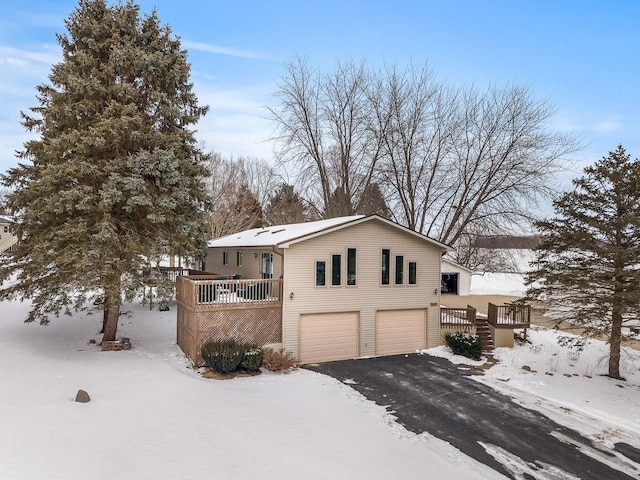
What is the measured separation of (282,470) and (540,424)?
284 inches

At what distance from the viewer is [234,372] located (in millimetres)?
12828

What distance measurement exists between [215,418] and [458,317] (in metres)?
13.5

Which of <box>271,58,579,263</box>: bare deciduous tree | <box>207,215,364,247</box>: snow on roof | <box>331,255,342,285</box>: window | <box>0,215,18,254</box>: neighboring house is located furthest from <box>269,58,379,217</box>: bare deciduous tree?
<box>0,215,18,254</box>: neighboring house

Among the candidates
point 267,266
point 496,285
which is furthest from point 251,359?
point 496,285

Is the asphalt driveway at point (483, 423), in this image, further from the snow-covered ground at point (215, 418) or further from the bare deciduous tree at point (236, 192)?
the bare deciduous tree at point (236, 192)

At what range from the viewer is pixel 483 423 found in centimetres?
993

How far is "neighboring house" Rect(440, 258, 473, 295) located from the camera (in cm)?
3244

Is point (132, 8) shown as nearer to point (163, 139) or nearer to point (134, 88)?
point (134, 88)

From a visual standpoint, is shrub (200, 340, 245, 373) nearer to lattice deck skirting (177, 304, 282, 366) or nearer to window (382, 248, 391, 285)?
lattice deck skirting (177, 304, 282, 366)

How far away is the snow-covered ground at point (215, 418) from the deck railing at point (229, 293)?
2.34m

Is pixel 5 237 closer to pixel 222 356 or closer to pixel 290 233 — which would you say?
pixel 290 233

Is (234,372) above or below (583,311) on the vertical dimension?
below

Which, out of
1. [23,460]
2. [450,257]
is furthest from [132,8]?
[450,257]

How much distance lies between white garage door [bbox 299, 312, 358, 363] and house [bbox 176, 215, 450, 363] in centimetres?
4
